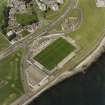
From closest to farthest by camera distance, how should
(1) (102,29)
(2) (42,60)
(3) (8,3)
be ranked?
(2) (42,60)
(1) (102,29)
(3) (8,3)

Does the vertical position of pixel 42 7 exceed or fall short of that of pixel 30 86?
it exceeds it

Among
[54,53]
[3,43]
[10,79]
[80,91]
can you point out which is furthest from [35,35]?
A: [80,91]

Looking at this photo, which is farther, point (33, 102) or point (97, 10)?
point (97, 10)

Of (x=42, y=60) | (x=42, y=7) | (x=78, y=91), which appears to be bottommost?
(x=78, y=91)

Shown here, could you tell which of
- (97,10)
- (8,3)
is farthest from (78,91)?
(8,3)

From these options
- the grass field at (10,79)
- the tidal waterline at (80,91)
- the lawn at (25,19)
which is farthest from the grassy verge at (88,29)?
the grass field at (10,79)

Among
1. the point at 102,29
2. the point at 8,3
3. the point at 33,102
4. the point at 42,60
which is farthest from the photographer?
the point at 8,3

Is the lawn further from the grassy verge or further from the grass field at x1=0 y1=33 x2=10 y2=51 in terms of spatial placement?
the grassy verge

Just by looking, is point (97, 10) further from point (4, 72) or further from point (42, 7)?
point (4, 72)
